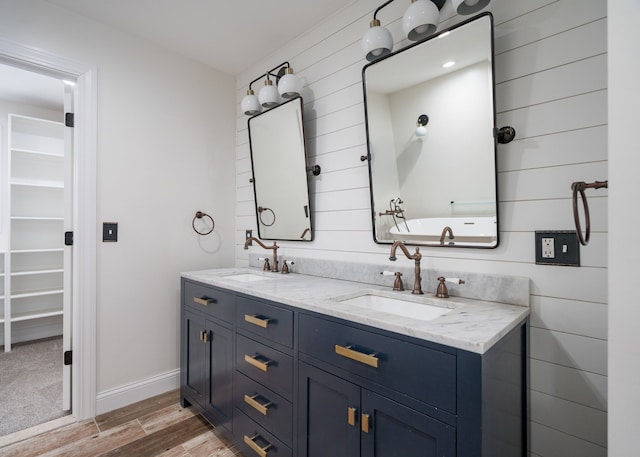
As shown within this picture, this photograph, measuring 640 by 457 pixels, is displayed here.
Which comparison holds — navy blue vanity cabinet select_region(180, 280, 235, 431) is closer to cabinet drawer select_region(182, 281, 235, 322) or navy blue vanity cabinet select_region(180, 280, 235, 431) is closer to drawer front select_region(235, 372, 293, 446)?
cabinet drawer select_region(182, 281, 235, 322)

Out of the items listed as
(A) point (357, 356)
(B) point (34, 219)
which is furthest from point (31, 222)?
(A) point (357, 356)

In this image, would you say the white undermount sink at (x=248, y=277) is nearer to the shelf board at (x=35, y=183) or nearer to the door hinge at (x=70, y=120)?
the door hinge at (x=70, y=120)

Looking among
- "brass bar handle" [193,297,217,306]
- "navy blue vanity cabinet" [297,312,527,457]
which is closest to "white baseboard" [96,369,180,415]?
"brass bar handle" [193,297,217,306]

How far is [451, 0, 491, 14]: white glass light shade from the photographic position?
1.24 m

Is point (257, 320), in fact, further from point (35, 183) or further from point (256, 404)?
point (35, 183)

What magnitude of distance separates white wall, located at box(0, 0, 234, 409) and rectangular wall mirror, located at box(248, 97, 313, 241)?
46 cm

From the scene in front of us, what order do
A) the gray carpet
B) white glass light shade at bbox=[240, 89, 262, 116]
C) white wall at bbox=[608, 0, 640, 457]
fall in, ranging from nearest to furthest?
white wall at bbox=[608, 0, 640, 457] < the gray carpet < white glass light shade at bbox=[240, 89, 262, 116]

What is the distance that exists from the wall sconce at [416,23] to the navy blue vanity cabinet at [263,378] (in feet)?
4.23

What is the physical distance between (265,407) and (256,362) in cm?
19

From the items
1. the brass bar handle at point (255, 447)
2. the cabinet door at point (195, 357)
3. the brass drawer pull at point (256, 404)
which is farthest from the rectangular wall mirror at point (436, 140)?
the cabinet door at point (195, 357)

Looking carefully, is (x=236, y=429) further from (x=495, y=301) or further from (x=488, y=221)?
(x=488, y=221)

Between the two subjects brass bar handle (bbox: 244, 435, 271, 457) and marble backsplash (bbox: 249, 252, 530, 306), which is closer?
marble backsplash (bbox: 249, 252, 530, 306)

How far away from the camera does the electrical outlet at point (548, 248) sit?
1.18 metres

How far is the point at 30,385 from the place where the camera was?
7.67 ft
